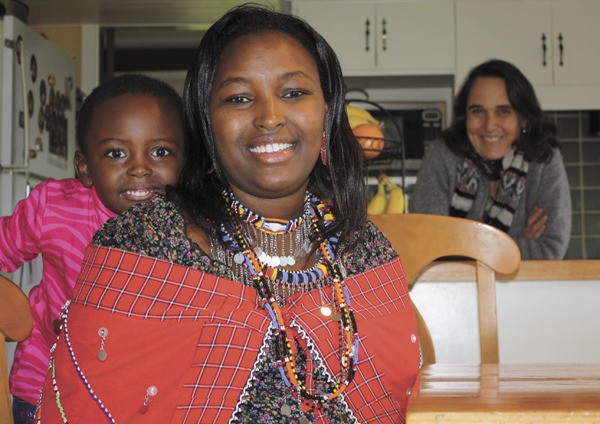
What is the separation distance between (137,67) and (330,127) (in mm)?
4514

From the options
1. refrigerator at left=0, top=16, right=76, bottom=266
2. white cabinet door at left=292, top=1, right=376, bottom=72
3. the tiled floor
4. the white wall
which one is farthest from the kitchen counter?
white cabinet door at left=292, top=1, right=376, bottom=72

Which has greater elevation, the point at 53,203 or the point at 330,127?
the point at 330,127

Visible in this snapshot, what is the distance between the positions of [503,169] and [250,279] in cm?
148

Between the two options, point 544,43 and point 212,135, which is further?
point 544,43

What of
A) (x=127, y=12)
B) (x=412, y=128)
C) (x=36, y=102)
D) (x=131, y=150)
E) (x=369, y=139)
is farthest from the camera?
(x=127, y=12)

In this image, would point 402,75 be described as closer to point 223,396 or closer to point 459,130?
point 459,130

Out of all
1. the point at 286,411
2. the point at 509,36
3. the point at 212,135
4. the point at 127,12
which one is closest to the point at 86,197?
the point at 212,135

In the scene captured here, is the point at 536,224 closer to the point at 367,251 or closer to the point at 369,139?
the point at 369,139

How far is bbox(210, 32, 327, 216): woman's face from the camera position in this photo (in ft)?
3.88

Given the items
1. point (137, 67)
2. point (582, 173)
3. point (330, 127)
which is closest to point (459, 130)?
point (330, 127)

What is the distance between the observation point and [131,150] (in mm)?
1509

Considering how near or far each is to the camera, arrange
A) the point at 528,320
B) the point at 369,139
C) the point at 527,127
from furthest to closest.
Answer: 1. the point at 527,127
2. the point at 369,139
3. the point at 528,320

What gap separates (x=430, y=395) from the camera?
0.73 metres

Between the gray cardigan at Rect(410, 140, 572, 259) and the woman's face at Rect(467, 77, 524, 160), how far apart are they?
9 centimetres
